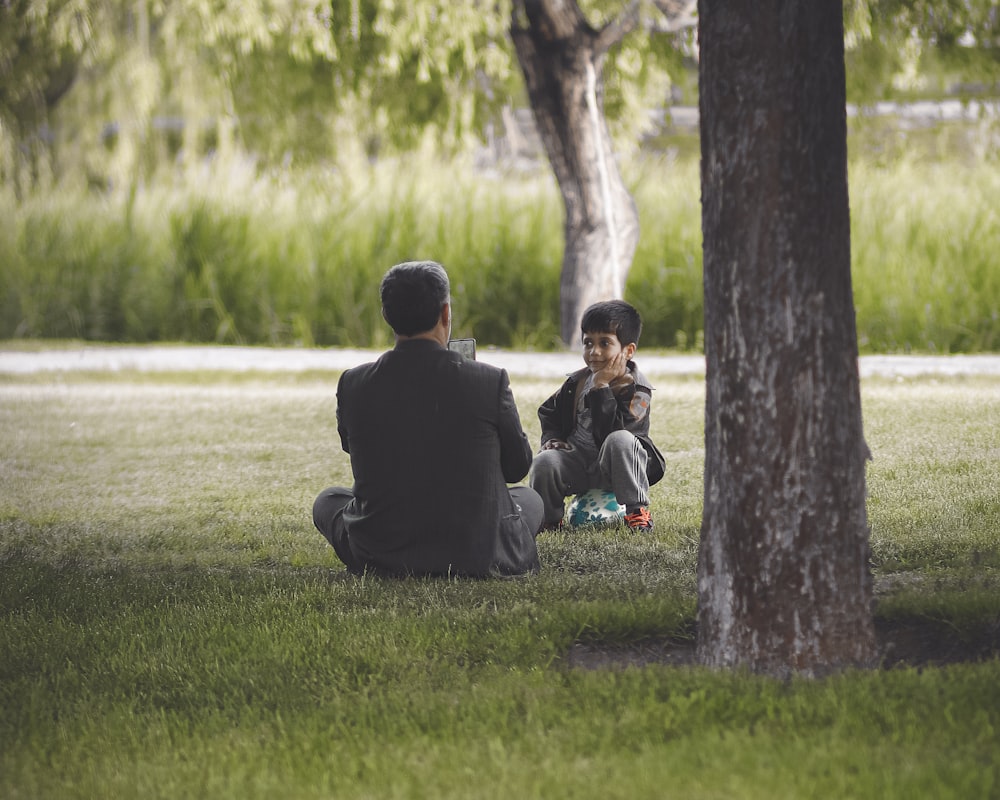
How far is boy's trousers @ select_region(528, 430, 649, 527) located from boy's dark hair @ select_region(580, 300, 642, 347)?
1.44 ft

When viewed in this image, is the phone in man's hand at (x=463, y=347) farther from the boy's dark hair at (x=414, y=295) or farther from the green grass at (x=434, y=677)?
the green grass at (x=434, y=677)

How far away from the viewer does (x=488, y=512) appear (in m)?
4.88

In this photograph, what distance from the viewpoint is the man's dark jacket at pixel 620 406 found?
19.5 feet

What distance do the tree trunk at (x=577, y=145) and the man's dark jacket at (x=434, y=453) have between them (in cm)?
866

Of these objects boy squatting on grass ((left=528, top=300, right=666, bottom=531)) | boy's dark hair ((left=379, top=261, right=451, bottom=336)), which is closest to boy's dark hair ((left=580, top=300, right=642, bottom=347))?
boy squatting on grass ((left=528, top=300, right=666, bottom=531))

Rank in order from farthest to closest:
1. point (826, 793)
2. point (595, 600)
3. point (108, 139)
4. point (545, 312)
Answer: point (108, 139) → point (545, 312) → point (595, 600) → point (826, 793)

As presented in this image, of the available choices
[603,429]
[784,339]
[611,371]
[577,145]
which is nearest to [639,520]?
[603,429]

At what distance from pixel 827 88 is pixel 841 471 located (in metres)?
1.08

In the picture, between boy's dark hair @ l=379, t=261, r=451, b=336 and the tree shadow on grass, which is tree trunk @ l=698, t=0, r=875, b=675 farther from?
boy's dark hair @ l=379, t=261, r=451, b=336

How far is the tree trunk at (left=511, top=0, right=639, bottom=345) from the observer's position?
12938 millimetres

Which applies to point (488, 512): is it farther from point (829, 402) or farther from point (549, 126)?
point (549, 126)

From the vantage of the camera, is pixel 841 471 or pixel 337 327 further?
pixel 337 327

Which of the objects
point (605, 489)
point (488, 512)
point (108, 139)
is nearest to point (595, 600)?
point (488, 512)

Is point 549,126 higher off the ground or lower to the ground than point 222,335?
higher
